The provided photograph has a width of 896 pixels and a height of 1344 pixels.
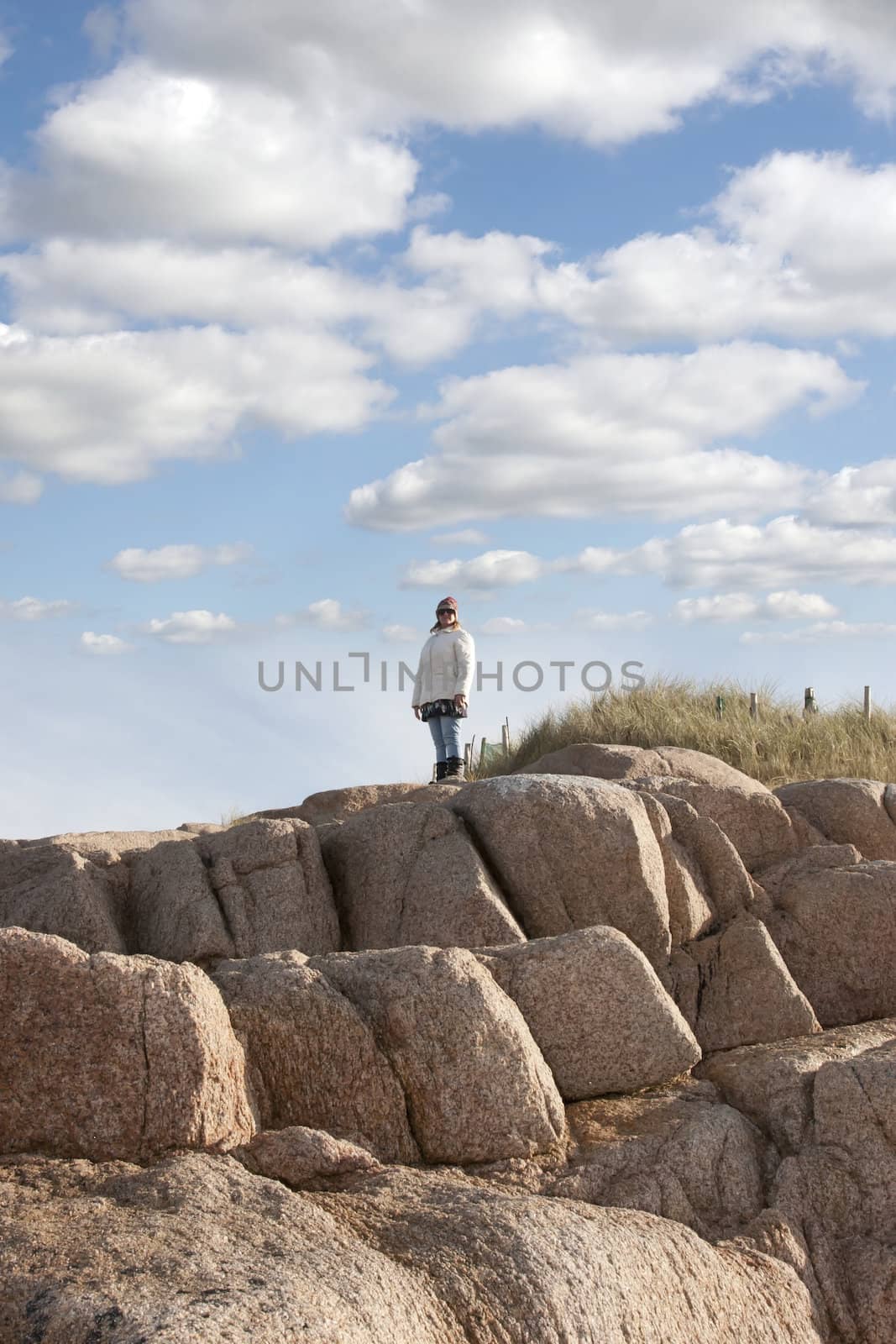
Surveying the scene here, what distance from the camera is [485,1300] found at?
385 cm

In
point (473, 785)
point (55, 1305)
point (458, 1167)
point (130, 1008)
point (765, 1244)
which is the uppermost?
point (473, 785)

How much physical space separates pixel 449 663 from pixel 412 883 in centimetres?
682

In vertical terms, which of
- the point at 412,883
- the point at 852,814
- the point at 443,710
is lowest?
the point at 412,883

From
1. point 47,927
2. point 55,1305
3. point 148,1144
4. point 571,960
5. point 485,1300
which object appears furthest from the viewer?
point 47,927

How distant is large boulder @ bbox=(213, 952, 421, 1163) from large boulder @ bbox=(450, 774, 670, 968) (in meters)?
2.48

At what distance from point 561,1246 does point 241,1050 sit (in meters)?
1.52

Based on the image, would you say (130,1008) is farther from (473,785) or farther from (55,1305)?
(473,785)

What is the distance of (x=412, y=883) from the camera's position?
747 cm

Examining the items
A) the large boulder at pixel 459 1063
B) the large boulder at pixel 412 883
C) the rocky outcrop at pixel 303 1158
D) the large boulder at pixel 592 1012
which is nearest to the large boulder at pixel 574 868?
the large boulder at pixel 412 883

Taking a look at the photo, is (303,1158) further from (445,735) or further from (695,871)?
(445,735)

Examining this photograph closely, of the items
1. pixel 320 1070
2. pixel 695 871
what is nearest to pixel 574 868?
pixel 695 871

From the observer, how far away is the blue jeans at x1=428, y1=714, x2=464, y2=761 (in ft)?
46.8

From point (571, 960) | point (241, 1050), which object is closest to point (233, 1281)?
point (241, 1050)

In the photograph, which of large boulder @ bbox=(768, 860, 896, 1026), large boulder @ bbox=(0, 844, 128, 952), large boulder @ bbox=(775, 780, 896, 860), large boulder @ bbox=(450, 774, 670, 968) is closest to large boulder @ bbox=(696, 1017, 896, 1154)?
large boulder @ bbox=(450, 774, 670, 968)
